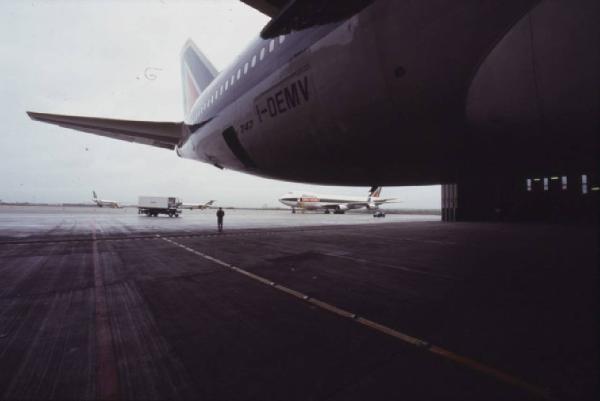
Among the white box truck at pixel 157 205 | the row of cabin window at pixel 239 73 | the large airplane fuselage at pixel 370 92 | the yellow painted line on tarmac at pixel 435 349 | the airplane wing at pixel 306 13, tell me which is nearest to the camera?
the yellow painted line on tarmac at pixel 435 349

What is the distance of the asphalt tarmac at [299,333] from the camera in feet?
7.86

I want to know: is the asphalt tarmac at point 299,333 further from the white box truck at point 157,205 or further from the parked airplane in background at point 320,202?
the parked airplane in background at point 320,202

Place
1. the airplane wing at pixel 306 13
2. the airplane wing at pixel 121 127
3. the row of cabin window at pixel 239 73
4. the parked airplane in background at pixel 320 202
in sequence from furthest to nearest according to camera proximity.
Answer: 1. the parked airplane in background at pixel 320 202
2. the airplane wing at pixel 121 127
3. the row of cabin window at pixel 239 73
4. the airplane wing at pixel 306 13

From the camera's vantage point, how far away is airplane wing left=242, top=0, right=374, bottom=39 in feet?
12.6

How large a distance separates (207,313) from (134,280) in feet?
9.39

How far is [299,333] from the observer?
11.3ft

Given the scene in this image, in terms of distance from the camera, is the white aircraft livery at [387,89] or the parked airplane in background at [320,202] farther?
the parked airplane in background at [320,202]

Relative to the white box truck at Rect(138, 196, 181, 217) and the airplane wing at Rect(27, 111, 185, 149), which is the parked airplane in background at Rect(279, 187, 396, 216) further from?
the airplane wing at Rect(27, 111, 185, 149)

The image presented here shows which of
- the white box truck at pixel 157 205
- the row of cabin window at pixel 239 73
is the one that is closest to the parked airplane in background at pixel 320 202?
the white box truck at pixel 157 205

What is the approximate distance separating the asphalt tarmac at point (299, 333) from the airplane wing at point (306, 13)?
4014mm

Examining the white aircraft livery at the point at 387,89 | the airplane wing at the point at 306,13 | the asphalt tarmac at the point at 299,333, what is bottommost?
the asphalt tarmac at the point at 299,333

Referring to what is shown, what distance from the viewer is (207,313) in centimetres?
413

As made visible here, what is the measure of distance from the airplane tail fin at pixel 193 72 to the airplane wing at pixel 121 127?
15.7ft

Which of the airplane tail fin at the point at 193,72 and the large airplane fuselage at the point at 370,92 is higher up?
the airplane tail fin at the point at 193,72
